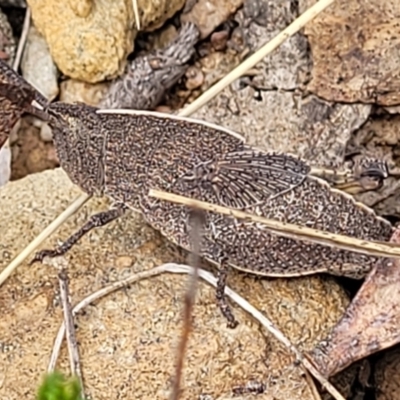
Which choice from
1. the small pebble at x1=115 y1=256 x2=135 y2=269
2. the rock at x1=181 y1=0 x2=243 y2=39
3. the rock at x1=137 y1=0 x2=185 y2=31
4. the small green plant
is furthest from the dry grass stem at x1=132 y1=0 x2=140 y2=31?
the small green plant

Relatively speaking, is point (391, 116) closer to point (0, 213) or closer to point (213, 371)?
point (213, 371)

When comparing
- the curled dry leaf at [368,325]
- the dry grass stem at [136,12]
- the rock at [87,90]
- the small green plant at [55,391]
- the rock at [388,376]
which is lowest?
the rock at [388,376]

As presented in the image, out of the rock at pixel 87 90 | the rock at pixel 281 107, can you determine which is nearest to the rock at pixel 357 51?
the rock at pixel 281 107

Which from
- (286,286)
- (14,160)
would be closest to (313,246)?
(286,286)

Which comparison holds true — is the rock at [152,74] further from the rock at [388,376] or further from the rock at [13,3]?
the rock at [388,376]

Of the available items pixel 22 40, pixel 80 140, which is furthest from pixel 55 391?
pixel 22 40

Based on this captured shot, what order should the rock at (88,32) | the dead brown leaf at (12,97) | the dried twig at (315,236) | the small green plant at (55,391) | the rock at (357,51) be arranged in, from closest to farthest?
the small green plant at (55,391)
the dried twig at (315,236)
the dead brown leaf at (12,97)
the rock at (357,51)
the rock at (88,32)
